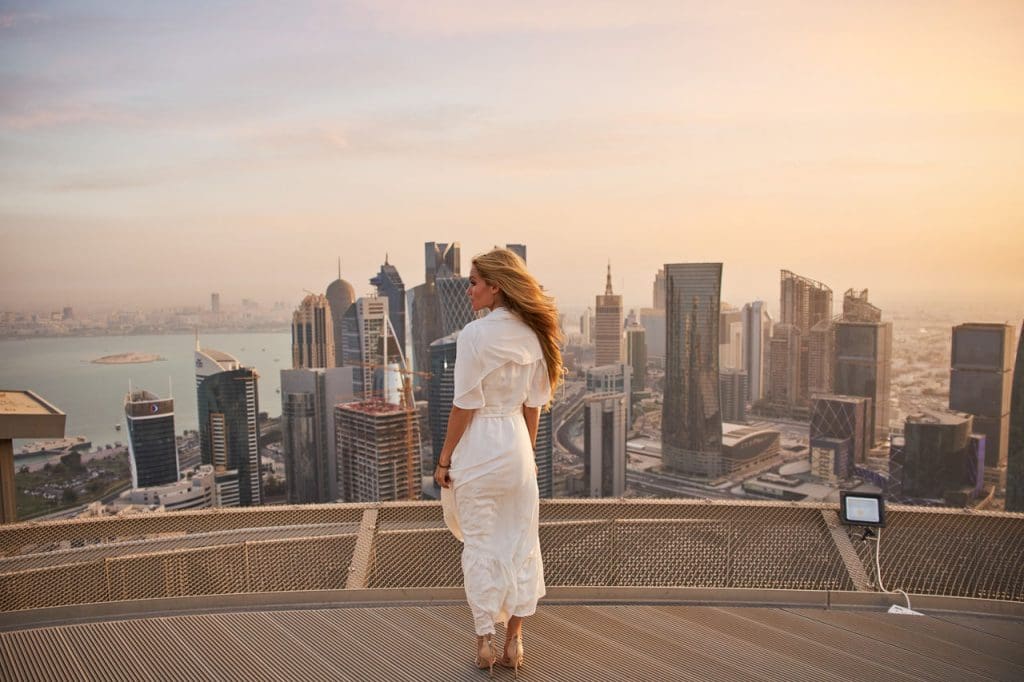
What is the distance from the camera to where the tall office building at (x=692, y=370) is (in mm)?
28453

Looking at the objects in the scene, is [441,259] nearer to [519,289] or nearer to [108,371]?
[108,371]

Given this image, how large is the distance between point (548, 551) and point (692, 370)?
29.6 meters

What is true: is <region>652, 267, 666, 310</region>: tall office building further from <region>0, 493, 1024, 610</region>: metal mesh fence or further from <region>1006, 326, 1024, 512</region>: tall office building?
<region>0, 493, 1024, 610</region>: metal mesh fence

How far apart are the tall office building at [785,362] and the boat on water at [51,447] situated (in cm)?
2091

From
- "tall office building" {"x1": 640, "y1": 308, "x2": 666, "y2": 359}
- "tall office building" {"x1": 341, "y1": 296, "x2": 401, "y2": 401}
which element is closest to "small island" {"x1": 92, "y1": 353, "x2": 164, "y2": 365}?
"tall office building" {"x1": 341, "y1": 296, "x2": 401, "y2": 401}

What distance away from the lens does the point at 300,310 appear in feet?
85.1

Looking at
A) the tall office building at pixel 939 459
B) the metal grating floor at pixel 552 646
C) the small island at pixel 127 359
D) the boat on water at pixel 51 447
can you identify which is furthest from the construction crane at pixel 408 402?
the metal grating floor at pixel 552 646

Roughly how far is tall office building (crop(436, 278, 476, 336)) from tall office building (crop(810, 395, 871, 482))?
37.9ft

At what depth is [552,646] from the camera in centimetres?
219

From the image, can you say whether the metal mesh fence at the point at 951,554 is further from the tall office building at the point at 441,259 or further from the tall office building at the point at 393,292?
the tall office building at the point at 393,292

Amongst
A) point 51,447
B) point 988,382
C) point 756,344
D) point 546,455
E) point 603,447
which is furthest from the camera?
point 756,344

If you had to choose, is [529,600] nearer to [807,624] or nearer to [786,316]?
[807,624]

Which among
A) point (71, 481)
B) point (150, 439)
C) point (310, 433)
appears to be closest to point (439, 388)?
point (310, 433)

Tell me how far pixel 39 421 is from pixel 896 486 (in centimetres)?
2127
